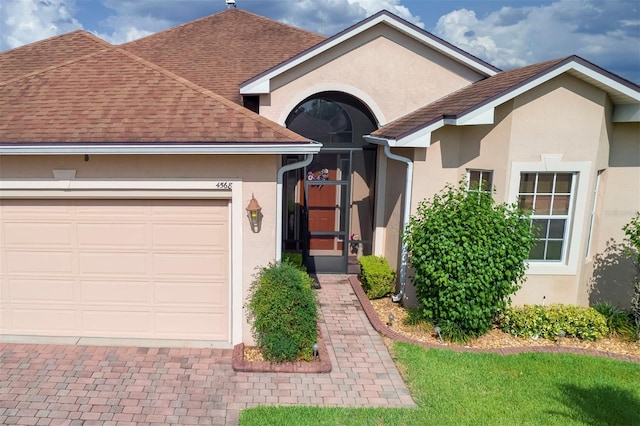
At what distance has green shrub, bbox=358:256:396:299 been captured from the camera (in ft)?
35.4

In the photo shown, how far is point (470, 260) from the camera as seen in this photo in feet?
27.1

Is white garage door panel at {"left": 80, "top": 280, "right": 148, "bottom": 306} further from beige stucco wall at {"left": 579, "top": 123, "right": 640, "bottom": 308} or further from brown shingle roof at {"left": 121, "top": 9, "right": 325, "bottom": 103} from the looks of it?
beige stucco wall at {"left": 579, "top": 123, "right": 640, "bottom": 308}

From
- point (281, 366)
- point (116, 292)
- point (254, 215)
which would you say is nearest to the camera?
point (281, 366)

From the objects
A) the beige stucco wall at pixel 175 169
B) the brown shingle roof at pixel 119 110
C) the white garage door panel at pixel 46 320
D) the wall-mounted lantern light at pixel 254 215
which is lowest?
the white garage door panel at pixel 46 320

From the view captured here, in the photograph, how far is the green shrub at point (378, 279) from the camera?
10805 millimetres

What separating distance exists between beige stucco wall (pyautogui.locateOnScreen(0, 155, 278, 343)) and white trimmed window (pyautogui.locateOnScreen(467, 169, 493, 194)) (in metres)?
4.75

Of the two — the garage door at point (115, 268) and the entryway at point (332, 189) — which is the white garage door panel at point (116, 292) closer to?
the garage door at point (115, 268)

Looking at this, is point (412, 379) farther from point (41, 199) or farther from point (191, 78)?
point (191, 78)

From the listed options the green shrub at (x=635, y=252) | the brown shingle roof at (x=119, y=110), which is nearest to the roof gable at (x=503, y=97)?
the green shrub at (x=635, y=252)

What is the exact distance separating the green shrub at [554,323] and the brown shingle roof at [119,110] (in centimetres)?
573

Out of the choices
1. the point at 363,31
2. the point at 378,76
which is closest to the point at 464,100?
the point at 378,76

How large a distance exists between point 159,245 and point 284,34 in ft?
35.6

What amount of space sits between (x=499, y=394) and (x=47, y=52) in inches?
531

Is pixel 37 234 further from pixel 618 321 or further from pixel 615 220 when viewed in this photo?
pixel 615 220
